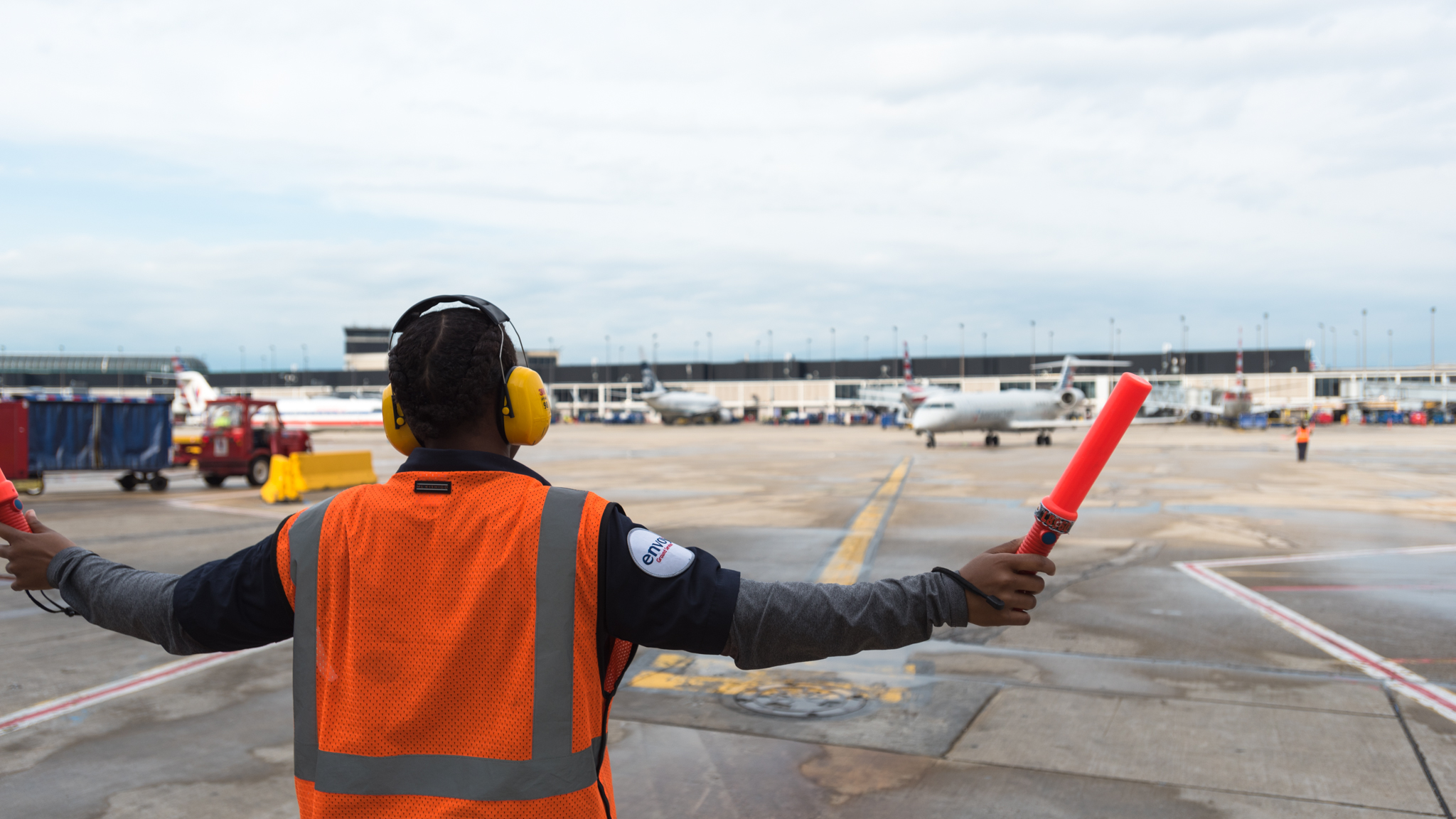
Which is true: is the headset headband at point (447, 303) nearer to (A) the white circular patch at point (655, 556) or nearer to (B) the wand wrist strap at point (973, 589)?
(A) the white circular patch at point (655, 556)

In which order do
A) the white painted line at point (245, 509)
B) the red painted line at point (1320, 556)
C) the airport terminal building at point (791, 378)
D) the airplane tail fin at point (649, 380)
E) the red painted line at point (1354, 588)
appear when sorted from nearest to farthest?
1. the red painted line at point (1354, 588)
2. the red painted line at point (1320, 556)
3. the white painted line at point (245, 509)
4. the airplane tail fin at point (649, 380)
5. the airport terminal building at point (791, 378)

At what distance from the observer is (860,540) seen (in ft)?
43.4

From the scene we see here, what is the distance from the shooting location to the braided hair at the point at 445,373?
6.89 ft

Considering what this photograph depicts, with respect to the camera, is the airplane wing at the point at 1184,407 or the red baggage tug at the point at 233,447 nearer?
the red baggage tug at the point at 233,447

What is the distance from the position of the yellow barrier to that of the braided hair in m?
16.0

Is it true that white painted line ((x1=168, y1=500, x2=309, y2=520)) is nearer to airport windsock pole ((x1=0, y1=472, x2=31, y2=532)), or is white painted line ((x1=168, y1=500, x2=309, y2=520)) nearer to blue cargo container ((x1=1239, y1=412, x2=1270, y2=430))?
airport windsock pole ((x1=0, y1=472, x2=31, y2=532))

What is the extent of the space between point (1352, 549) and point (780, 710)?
10242mm

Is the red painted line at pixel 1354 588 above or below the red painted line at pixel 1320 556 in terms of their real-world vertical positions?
above

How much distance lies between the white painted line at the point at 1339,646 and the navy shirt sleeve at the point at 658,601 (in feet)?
19.2

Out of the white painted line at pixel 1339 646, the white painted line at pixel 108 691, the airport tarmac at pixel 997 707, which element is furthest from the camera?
the white painted line at pixel 1339 646

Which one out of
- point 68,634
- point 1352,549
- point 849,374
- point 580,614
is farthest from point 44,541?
point 849,374

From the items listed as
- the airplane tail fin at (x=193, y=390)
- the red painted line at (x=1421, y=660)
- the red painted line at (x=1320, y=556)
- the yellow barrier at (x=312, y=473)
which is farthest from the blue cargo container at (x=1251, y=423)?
the red painted line at (x=1421, y=660)

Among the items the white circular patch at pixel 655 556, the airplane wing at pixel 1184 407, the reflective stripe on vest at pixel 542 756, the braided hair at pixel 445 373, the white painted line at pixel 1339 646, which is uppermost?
the braided hair at pixel 445 373

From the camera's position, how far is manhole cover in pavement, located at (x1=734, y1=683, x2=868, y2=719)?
19.0ft
